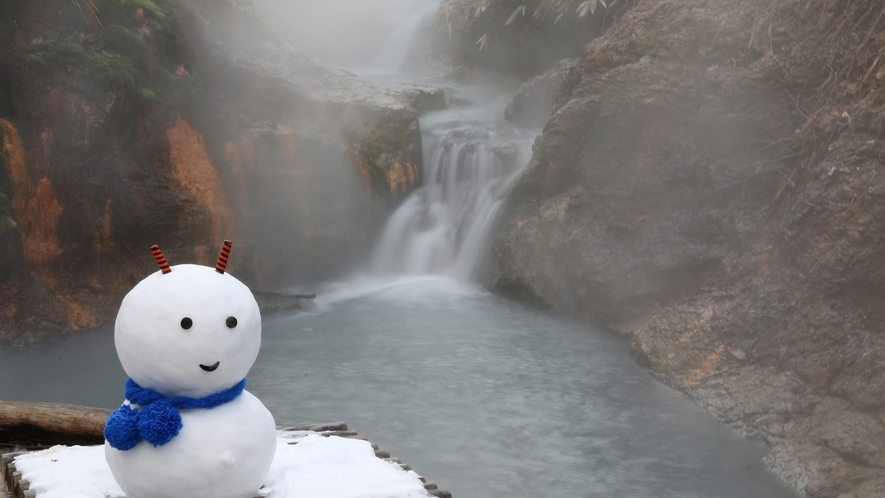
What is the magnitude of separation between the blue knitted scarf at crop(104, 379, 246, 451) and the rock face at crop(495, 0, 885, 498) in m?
4.04

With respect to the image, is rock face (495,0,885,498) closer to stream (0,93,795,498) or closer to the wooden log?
stream (0,93,795,498)

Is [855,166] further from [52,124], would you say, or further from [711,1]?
[52,124]

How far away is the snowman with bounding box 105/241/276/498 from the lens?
8.65 feet

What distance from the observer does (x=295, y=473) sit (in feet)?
10.8

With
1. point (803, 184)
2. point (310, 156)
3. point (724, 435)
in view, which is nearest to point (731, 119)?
point (803, 184)

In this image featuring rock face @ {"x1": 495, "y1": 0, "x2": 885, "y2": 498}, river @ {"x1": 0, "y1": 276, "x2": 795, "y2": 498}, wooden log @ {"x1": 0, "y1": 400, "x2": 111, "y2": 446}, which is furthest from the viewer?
rock face @ {"x1": 495, "y1": 0, "x2": 885, "y2": 498}

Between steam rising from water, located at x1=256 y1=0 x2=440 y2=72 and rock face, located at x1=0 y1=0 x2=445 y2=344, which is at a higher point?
steam rising from water, located at x1=256 y1=0 x2=440 y2=72

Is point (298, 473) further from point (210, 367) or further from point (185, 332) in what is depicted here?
point (185, 332)

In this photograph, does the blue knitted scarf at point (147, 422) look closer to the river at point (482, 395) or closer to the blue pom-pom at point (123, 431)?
the blue pom-pom at point (123, 431)

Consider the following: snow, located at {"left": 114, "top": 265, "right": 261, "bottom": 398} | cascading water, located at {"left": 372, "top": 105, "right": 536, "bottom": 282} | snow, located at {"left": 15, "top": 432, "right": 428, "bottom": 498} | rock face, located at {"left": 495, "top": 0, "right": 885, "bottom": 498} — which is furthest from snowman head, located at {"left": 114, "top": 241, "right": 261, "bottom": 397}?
cascading water, located at {"left": 372, "top": 105, "right": 536, "bottom": 282}

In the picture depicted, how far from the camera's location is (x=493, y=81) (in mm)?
18594

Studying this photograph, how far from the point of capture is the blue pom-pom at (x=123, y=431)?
8.61 ft

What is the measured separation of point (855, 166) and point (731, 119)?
6.40ft

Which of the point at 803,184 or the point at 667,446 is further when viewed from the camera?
the point at 803,184
